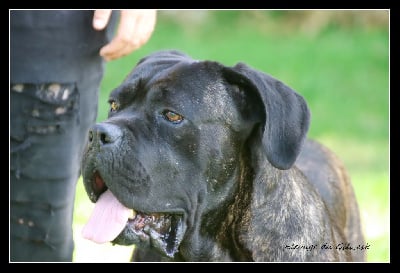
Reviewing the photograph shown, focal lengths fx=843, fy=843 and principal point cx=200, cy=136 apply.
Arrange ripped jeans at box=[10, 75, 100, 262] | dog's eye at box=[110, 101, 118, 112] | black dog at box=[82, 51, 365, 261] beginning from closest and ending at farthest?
black dog at box=[82, 51, 365, 261] → dog's eye at box=[110, 101, 118, 112] → ripped jeans at box=[10, 75, 100, 262]

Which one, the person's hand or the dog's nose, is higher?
the person's hand

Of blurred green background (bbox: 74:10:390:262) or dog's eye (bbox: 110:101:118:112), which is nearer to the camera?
dog's eye (bbox: 110:101:118:112)

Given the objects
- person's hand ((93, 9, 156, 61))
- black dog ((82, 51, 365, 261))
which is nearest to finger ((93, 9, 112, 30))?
person's hand ((93, 9, 156, 61))

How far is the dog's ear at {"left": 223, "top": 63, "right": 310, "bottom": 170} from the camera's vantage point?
4.30 m

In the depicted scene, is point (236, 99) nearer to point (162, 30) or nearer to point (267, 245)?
point (267, 245)

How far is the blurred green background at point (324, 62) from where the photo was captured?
10.0 m

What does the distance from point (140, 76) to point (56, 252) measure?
56.7 inches

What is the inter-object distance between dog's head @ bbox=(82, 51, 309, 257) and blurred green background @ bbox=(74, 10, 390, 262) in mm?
2719

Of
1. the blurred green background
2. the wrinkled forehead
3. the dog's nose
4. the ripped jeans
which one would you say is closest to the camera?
the dog's nose

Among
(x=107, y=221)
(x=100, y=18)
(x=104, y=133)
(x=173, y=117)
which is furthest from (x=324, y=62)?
(x=104, y=133)

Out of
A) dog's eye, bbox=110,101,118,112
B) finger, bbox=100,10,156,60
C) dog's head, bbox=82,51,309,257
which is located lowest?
dog's head, bbox=82,51,309,257

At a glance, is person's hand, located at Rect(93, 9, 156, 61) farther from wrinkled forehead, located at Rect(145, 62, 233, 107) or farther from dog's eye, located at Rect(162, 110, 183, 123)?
dog's eye, located at Rect(162, 110, 183, 123)

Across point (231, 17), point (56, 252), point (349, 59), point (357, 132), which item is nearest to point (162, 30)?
point (231, 17)

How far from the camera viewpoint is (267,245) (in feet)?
14.7
